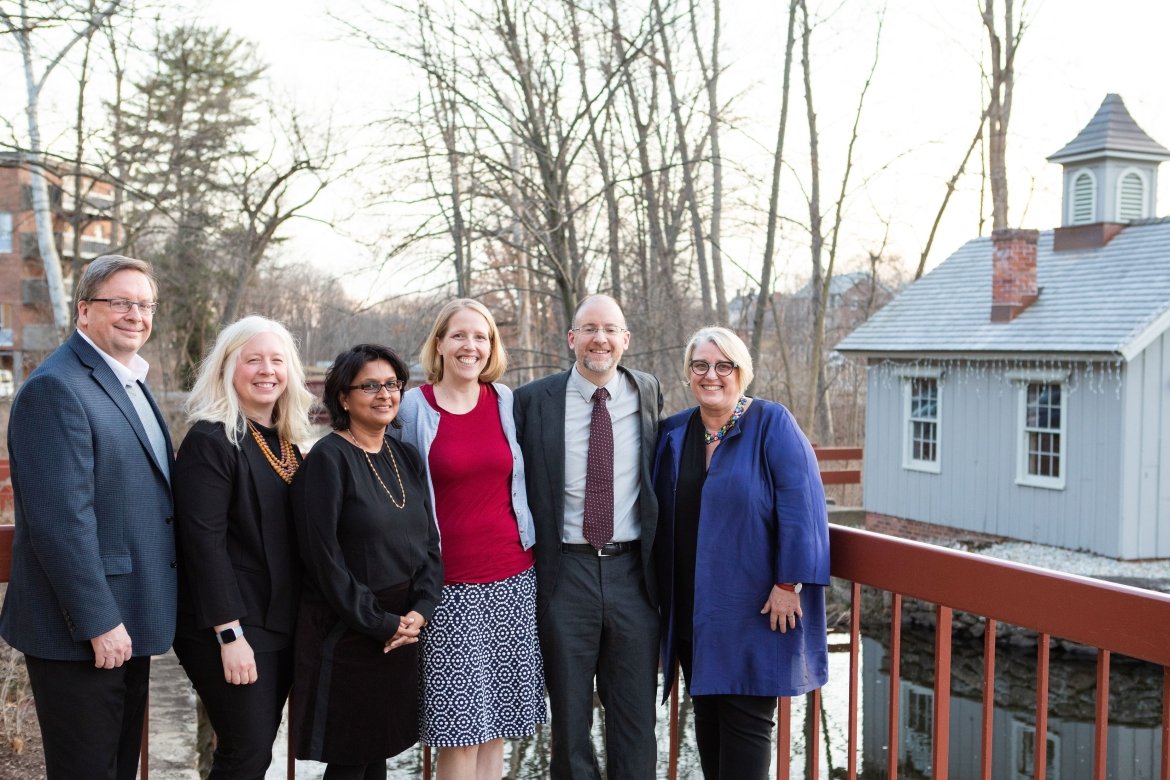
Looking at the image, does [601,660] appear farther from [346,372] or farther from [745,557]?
[346,372]

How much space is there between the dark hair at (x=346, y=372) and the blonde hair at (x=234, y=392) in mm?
71

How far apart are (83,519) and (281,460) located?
1.76 feet

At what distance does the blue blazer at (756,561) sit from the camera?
2951 mm

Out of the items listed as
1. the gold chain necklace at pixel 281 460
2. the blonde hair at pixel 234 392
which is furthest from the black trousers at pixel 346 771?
the blonde hair at pixel 234 392

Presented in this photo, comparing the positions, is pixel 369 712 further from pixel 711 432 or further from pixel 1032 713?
pixel 1032 713

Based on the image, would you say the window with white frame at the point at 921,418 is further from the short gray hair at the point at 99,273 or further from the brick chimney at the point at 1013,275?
the short gray hair at the point at 99,273

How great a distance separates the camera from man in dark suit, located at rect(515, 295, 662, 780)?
3.14 m

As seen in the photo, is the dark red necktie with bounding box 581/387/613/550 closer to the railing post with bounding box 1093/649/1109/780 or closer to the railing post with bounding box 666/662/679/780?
the railing post with bounding box 666/662/679/780

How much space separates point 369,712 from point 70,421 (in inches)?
42.1

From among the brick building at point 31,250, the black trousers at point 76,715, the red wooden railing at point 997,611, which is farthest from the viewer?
the brick building at point 31,250

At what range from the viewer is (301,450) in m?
2.96

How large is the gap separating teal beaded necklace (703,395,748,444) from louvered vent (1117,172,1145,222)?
1377cm

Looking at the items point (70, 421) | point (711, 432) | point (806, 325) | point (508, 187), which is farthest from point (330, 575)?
point (806, 325)

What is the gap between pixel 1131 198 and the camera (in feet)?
48.8
